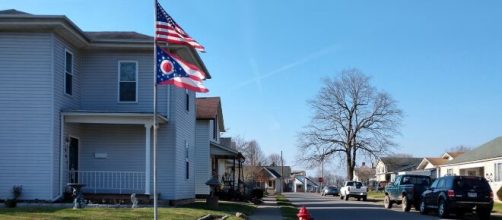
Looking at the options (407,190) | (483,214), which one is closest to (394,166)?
(407,190)

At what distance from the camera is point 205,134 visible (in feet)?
130

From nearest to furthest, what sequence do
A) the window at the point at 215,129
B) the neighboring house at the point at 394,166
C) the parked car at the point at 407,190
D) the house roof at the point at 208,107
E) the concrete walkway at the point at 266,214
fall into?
the concrete walkway at the point at 266,214, the parked car at the point at 407,190, the house roof at the point at 208,107, the window at the point at 215,129, the neighboring house at the point at 394,166

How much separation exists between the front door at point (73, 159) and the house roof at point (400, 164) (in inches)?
3531

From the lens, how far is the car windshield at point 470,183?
24.6 meters

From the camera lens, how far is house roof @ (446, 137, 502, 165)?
43875mm

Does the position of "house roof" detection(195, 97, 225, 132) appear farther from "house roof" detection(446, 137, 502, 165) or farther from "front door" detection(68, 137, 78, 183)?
"house roof" detection(446, 137, 502, 165)

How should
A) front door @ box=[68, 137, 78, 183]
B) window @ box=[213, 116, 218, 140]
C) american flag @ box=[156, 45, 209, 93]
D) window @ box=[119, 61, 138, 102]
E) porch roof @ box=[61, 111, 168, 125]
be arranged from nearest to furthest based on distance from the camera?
american flag @ box=[156, 45, 209, 93], porch roof @ box=[61, 111, 168, 125], front door @ box=[68, 137, 78, 183], window @ box=[119, 61, 138, 102], window @ box=[213, 116, 218, 140]

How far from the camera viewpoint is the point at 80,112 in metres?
22.0

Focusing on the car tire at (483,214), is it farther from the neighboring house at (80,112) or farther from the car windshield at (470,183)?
the neighboring house at (80,112)

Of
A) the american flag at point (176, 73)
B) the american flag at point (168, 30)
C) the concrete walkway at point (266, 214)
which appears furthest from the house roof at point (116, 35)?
the american flag at point (176, 73)

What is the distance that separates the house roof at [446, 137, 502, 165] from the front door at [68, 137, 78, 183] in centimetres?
2998

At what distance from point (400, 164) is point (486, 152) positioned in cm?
7138

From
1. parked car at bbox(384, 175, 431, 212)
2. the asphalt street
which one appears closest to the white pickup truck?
the asphalt street

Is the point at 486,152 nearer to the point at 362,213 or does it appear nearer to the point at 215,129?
the point at 215,129
